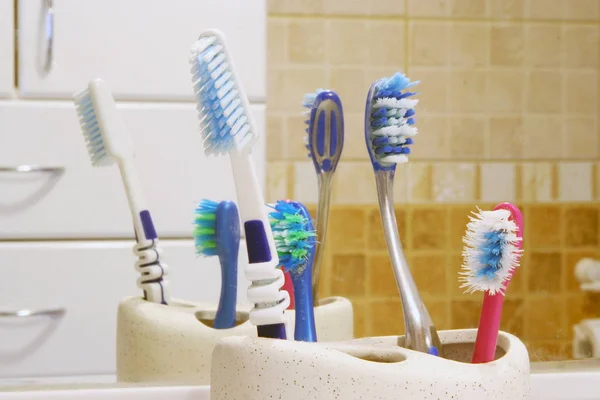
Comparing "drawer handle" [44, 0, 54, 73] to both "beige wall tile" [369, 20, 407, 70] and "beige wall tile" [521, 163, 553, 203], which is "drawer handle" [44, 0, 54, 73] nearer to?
"beige wall tile" [369, 20, 407, 70]

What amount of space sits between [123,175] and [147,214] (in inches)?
1.5

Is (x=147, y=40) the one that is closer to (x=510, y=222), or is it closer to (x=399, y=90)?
(x=399, y=90)

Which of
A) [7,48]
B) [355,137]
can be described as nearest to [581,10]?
[355,137]

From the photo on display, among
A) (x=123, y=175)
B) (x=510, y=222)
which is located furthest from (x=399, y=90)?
(x=123, y=175)

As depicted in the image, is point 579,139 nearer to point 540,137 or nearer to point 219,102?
point 540,137

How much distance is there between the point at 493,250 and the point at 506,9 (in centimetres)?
29

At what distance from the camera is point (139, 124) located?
2.04 ft

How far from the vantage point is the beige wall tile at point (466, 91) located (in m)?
0.67

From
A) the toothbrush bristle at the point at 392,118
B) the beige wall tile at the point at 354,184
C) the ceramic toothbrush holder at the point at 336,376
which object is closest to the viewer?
the ceramic toothbrush holder at the point at 336,376

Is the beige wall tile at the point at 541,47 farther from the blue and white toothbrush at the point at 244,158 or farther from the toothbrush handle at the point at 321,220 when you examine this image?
the blue and white toothbrush at the point at 244,158

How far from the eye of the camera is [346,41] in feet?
2.15

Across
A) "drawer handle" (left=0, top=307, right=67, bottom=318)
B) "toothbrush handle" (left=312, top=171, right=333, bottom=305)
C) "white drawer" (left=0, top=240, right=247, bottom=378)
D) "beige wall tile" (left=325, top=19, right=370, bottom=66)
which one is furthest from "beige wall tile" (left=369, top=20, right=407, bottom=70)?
"drawer handle" (left=0, top=307, right=67, bottom=318)

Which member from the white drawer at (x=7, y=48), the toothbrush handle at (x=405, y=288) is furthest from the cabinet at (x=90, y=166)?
the toothbrush handle at (x=405, y=288)

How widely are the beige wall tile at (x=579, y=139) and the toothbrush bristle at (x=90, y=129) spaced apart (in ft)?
1.29
